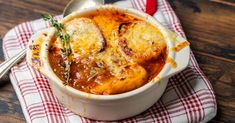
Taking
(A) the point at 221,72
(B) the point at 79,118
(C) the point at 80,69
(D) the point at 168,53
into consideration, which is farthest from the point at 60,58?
(A) the point at 221,72

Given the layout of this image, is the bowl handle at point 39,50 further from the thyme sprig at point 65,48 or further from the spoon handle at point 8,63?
the spoon handle at point 8,63

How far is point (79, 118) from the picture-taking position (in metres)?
1.60

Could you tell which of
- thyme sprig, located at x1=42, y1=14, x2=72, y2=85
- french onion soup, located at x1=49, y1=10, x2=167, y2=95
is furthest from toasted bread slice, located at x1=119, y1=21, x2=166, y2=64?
thyme sprig, located at x1=42, y1=14, x2=72, y2=85

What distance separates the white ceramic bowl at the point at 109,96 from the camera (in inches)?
57.9

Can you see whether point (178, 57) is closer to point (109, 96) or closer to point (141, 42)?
point (141, 42)

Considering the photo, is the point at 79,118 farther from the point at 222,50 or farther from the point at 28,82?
the point at 222,50

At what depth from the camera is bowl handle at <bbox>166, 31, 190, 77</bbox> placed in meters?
1.52

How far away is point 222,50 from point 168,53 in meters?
0.40

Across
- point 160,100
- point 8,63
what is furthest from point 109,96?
point 8,63

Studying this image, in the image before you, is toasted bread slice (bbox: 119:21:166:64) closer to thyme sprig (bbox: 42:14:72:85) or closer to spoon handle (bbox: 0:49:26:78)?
thyme sprig (bbox: 42:14:72:85)

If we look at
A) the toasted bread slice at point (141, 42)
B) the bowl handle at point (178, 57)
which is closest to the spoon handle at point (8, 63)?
the toasted bread slice at point (141, 42)

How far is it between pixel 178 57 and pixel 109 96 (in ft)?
0.81

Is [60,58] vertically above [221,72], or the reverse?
[60,58]

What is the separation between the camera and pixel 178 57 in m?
1.55
